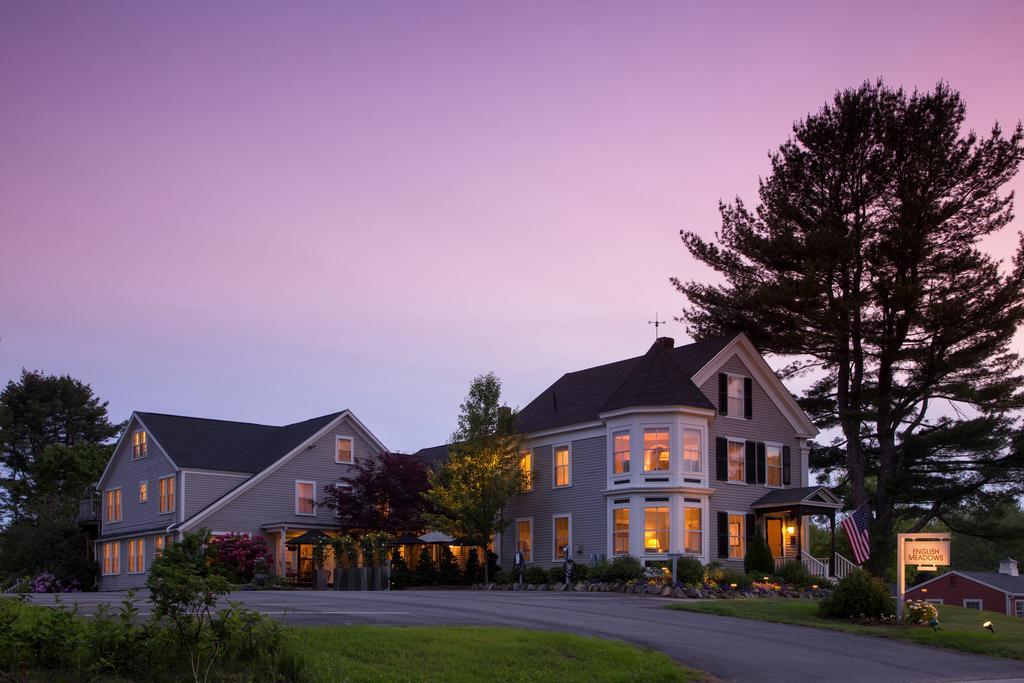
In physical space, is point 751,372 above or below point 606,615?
above

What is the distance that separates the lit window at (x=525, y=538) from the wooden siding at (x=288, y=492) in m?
9.74

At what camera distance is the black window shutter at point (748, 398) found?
Answer: 43219 mm

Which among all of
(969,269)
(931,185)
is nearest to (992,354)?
(969,269)

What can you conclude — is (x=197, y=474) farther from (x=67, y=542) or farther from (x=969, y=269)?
(x=969, y=269)

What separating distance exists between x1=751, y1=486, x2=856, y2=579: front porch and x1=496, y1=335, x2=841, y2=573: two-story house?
0.06 meters

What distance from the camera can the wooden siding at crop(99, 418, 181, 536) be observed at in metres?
49.2

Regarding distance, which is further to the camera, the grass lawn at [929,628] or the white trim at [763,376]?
the white trim at [763,376]

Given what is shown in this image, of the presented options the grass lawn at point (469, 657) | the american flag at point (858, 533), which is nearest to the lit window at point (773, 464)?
the american flag at point (858, 533)

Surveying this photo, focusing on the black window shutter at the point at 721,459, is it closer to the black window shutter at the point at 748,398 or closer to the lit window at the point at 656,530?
the black window shutter at the point at 748,398

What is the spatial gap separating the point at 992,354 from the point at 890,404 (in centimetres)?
485

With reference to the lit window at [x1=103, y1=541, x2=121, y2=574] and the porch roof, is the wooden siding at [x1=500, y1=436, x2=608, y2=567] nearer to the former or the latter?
the porch roof

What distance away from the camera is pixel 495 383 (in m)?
44.6

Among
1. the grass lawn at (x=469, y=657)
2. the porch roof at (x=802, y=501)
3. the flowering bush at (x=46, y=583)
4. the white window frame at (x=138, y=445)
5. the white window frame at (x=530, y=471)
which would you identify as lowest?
the flowering bush at (x=46, y=583)

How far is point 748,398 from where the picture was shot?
43438 millimetres
